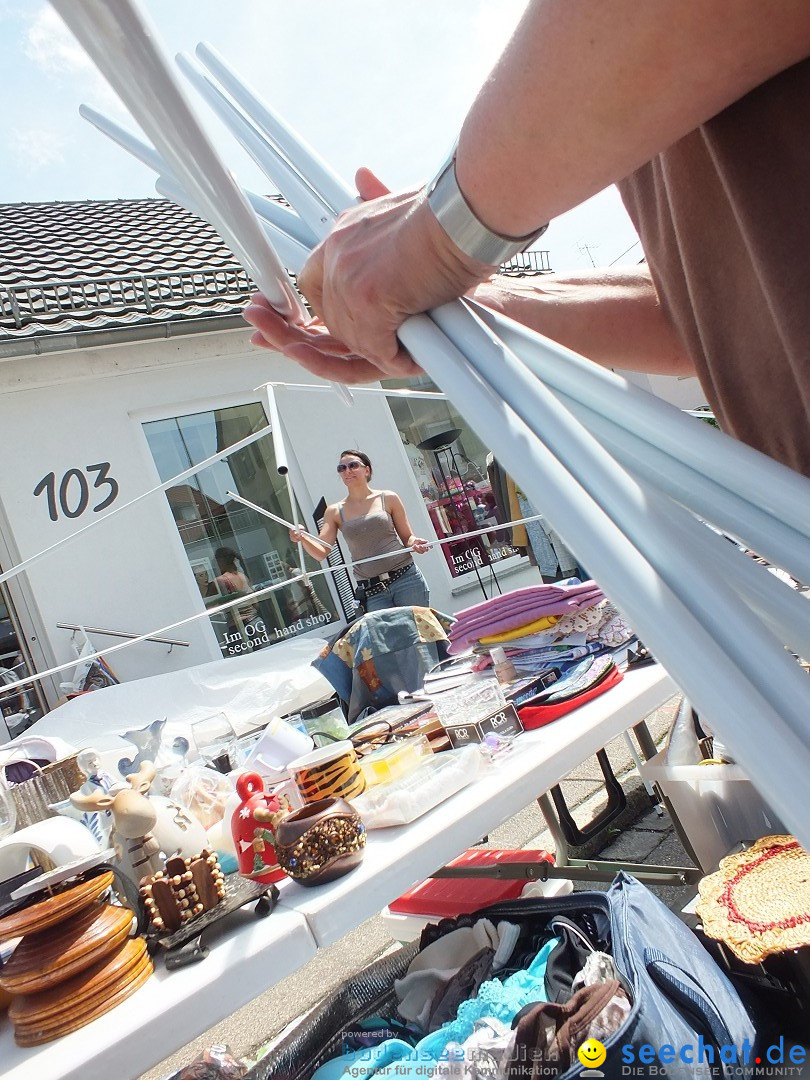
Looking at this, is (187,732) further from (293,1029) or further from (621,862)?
(621,862)

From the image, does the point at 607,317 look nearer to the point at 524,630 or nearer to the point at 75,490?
the point at 524,630

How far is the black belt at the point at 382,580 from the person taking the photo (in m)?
4.21

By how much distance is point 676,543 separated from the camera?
15.5 inches

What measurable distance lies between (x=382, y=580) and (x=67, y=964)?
10.8ft

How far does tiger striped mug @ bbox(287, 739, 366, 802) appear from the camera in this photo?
1302mm

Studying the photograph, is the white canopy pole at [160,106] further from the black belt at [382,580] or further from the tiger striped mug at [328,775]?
the black belt at [382,580]

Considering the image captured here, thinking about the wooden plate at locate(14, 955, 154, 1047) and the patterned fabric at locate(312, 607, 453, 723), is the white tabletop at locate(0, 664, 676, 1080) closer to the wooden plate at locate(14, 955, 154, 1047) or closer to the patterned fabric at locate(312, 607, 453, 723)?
the wooden plate at locate(14, 955, 154, 1047)

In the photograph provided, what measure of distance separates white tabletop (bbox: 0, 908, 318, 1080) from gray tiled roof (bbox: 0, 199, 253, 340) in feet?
15.0

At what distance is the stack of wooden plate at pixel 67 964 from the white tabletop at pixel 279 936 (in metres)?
0.02

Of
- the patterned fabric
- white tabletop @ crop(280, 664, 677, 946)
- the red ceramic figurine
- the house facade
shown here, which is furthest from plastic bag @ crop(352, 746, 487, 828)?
the house facade

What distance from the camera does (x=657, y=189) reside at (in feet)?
2.06

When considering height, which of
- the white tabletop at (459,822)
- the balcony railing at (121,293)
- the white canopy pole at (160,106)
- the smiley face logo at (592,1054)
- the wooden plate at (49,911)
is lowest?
the smiley face logo at (592,1054)

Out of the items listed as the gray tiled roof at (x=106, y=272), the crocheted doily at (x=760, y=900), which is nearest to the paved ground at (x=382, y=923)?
the crocheted doily at (x=760, y=900)

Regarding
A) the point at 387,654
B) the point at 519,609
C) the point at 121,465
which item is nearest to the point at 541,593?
the point at 519,609
